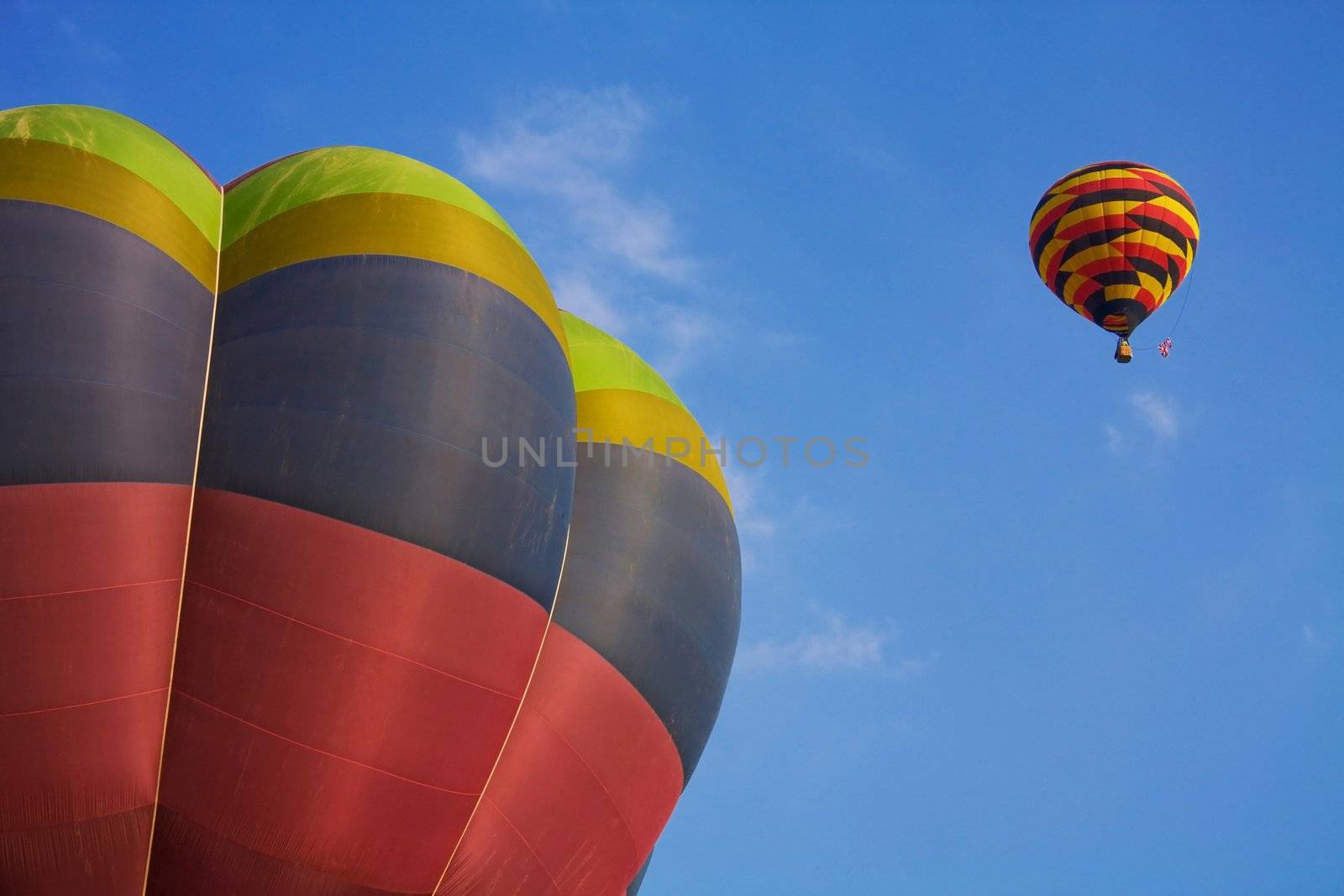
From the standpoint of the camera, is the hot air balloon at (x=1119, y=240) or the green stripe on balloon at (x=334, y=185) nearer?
the green stripe on balloon at (x=334, y=185)

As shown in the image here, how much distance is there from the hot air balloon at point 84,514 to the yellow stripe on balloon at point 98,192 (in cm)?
2

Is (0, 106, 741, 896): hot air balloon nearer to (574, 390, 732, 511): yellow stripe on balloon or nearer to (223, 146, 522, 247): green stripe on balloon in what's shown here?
(223, 146, 522, 247): green stripe on balloon

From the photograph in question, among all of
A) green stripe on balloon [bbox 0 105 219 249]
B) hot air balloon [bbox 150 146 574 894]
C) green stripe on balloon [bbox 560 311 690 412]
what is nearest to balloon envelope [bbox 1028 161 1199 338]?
green stripe on balloon [bbox 560 311 690 412]

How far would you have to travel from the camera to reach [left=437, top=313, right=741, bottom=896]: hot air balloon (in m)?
9.88

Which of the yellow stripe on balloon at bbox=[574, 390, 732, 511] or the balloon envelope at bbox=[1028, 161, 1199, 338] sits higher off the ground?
the balloon envelope at bbox=[1028, 161, 1199, 338]

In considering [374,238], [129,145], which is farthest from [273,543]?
[129,145]

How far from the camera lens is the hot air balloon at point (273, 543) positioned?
8.60 m

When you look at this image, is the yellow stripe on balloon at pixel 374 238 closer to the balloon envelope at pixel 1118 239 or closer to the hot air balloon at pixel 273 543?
the hot air balloon at pixel 273 543

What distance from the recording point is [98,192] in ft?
30.6

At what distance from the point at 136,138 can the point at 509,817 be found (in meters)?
5.50

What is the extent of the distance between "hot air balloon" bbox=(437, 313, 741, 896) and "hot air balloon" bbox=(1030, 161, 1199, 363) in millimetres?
11046

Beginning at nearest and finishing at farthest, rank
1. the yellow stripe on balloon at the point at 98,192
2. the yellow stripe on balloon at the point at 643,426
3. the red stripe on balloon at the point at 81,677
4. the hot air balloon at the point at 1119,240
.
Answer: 1. the red stripe on balloon at the point at 81,677
2. the yellow stripe on balloon at the point at 98,192
3. the yellow stripe on balloon at the point at 643,426
4. the hot air balloon at the point at 1119,240

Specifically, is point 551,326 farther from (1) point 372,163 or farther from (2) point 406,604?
(2) point 406,604

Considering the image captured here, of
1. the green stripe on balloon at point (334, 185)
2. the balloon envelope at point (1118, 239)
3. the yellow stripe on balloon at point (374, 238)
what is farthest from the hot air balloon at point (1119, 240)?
the yellow stripe on balloon at point (374, 238)
